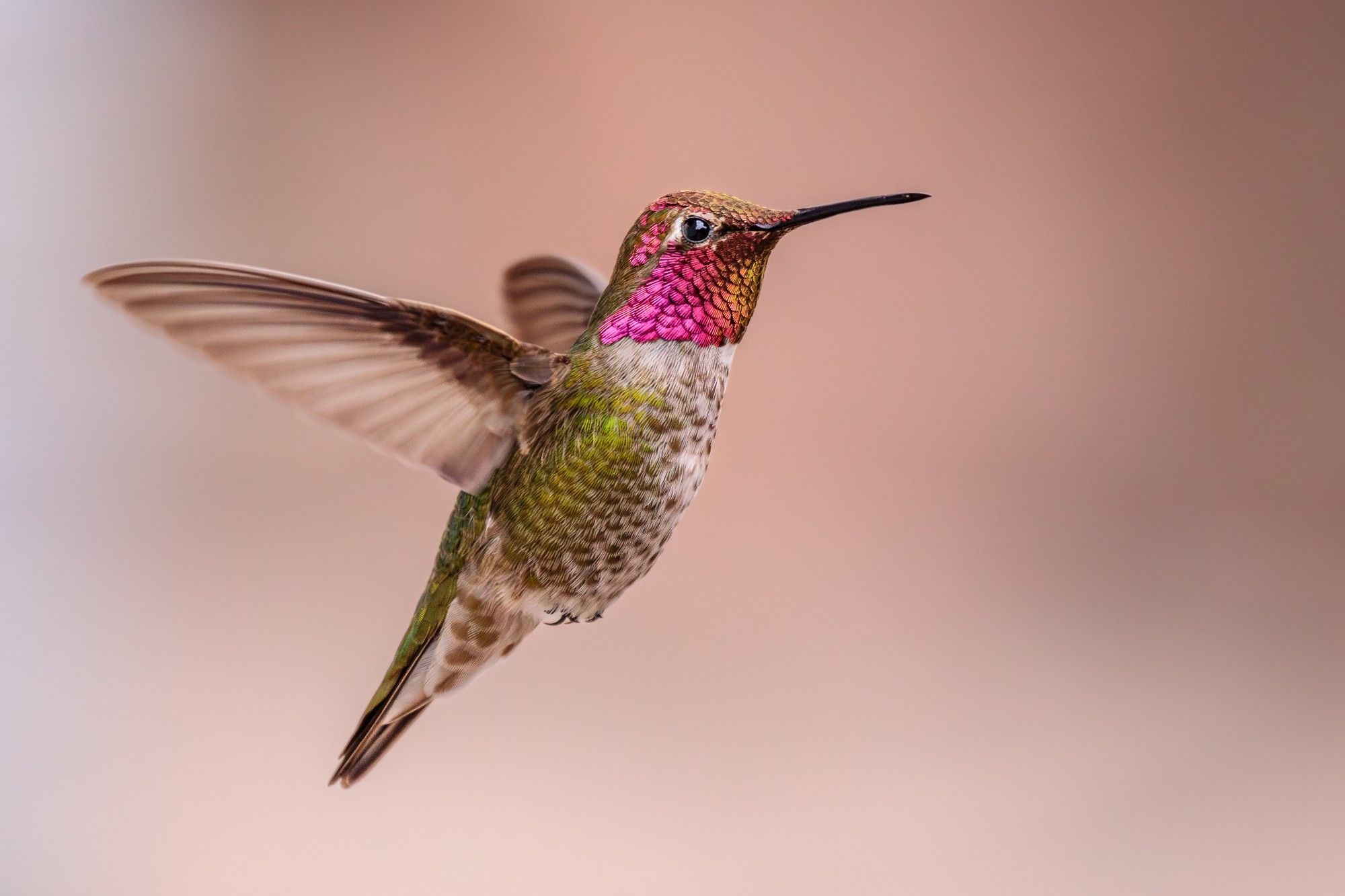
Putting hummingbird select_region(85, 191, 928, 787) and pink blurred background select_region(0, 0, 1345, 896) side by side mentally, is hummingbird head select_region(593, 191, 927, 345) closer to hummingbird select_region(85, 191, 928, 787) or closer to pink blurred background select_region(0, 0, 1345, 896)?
hummingbird select_region(85, 191, 928, 787)

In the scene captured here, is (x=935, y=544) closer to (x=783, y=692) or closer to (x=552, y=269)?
(x=783, y=692)

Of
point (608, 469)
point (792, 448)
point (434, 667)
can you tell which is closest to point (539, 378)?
point (608, 469)

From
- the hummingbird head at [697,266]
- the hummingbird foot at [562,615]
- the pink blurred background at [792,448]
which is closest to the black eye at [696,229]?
the hummingbird head at [697,266]

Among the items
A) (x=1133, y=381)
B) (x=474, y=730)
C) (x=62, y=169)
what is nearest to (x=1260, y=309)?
(x=1133, y=381)

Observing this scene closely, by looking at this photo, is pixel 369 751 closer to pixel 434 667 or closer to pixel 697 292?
pixel 434 667

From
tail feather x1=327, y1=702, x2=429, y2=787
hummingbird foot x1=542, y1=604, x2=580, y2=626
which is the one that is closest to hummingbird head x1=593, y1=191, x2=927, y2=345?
hummingbird foot x1=542, y1=604, x2=580, y2=626

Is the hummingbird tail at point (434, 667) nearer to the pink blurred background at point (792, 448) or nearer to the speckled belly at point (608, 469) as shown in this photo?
the speckled belly at point (608, 469)

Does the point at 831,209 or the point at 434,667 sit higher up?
the point at 831,209
